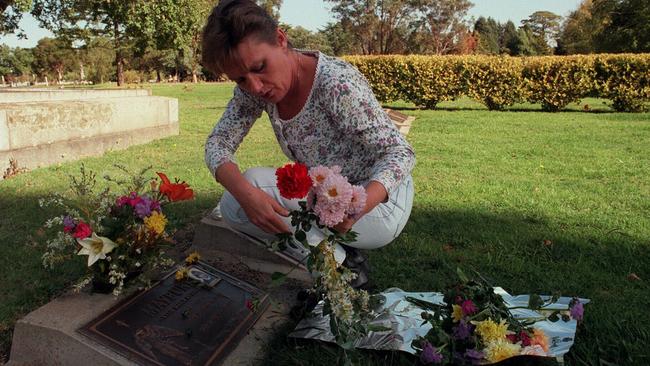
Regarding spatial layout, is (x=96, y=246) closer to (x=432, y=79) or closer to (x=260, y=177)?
(x=260, y=177)

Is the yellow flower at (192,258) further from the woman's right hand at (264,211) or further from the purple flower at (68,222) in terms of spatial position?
the woman's right hand at (264,211)

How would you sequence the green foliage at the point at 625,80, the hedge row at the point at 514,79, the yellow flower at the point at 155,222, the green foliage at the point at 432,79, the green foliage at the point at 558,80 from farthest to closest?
the green foliage at the point at 432,79, the green foliage at the point at 558,80, the hedge row at the point at 514,79, the green foliage at the point at 625,80, the yellow flower at the point at 155,222

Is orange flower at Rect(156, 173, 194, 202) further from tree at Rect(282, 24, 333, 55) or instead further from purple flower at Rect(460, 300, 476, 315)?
tree at Rect(282, 24, 333, 55)

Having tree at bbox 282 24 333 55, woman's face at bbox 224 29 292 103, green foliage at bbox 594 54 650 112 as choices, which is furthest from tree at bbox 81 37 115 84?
woman's face at bbox 224 29 292 103

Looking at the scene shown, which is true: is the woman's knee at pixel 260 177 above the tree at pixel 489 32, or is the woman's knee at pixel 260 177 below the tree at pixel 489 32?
below

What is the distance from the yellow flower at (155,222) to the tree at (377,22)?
55877 mm

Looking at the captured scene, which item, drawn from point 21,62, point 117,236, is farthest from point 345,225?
point 21,62

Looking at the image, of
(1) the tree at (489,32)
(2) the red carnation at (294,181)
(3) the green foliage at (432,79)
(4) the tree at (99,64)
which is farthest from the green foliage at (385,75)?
(1) the tree at (489,32)

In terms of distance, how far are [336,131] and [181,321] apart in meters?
1.01

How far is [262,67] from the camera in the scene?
1.95m

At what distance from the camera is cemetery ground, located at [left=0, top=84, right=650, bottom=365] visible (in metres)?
2.29

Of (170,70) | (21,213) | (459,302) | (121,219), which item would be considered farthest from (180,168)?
(170,70)

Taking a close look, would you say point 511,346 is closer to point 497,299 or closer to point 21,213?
point 497,299

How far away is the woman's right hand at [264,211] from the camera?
1937 mm
